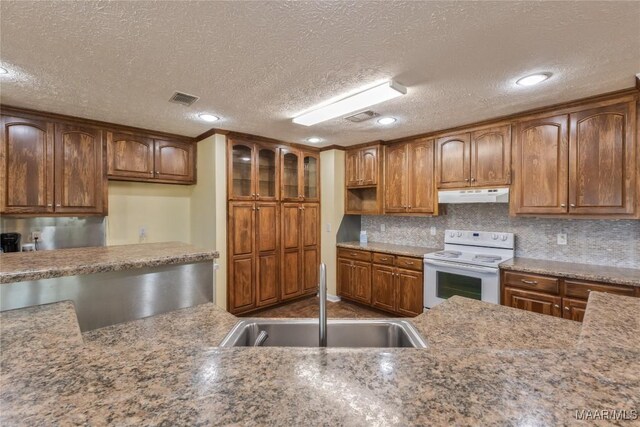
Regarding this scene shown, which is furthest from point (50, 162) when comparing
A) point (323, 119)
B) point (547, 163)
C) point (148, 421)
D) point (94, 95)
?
point (547, 163)

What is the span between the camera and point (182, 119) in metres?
2.98

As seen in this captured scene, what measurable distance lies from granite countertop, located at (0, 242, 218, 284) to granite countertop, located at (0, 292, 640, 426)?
623 millimetres

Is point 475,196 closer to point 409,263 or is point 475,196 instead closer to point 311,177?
point 409,263

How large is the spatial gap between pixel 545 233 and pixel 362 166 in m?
2.23

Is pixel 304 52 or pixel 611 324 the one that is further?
pixel 304 52

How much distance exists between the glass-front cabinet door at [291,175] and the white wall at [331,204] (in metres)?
0.43

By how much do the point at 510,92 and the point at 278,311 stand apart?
Result: 342 centimetres

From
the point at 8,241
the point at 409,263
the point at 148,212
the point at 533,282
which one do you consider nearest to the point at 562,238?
the point at 533,282

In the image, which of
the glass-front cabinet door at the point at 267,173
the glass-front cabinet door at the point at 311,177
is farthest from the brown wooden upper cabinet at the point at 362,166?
the glass-front cabinet door at the point at 267,173

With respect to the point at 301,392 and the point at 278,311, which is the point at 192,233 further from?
the point at 301,392

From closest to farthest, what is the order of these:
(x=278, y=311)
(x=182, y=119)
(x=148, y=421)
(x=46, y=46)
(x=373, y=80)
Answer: (x=148, y=421)
(x=46, y=46)
(x=373, y=80)
(x=182, y=119)
(x=278, y=311)

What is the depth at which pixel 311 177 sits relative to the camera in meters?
4.43

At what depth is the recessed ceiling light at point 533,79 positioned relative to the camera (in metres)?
1.98

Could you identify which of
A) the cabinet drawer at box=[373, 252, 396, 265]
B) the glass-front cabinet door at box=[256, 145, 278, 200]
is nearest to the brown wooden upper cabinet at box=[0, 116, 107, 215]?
the glass-front cabinet door at box=[256, 145, 278, 200]
